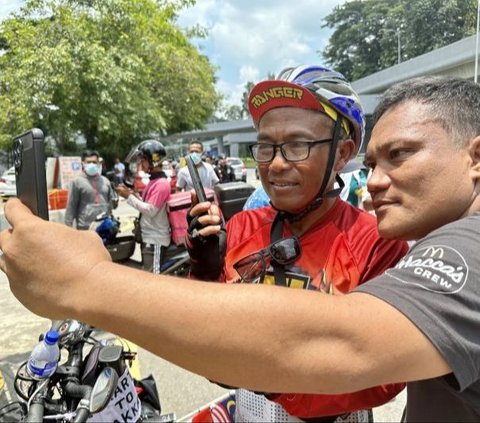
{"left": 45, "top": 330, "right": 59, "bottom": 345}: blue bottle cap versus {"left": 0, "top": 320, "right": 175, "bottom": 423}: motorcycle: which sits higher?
{"left": 45, "top": 330, "right": 59, "bottom": 345}: blue bottle cap

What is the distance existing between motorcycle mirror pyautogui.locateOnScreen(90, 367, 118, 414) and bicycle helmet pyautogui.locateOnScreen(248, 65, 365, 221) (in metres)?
0.92

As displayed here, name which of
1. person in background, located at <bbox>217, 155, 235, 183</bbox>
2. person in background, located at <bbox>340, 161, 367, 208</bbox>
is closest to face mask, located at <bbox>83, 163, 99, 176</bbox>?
person in background, located at <bbox>340, 161, 367, 208</bbox>

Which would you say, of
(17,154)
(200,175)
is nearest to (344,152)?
(17,154)

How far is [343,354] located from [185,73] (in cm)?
1831

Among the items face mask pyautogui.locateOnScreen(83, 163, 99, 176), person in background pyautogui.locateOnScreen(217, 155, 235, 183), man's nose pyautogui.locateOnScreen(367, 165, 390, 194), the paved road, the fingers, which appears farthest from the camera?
person in background pyautogui.locateOnScreen(217, 155, 235, 183)

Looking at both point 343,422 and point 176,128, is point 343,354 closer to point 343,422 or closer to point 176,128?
point 343,422

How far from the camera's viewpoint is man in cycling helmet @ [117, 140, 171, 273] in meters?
5.17

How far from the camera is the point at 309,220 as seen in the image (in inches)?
61.1

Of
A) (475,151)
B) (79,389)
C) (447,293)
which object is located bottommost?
(79,389)

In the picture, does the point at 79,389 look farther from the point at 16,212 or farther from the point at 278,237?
the point at 16,212

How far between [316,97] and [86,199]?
553 centimetres

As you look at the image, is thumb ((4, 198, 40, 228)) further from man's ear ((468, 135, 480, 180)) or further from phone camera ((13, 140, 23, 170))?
man's ear ((468, 135, 480, 180))

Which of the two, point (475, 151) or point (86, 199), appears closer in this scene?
point (475, 151)

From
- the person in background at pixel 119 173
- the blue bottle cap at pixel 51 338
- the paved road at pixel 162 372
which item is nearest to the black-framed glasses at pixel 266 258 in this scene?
the blue bottle cap at pixel 51 338
